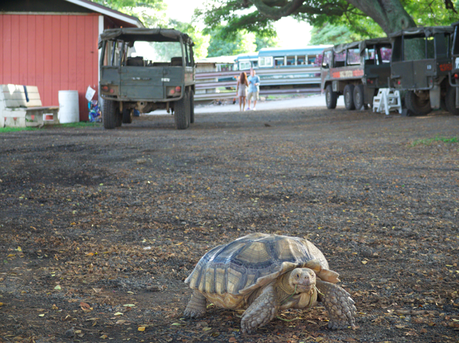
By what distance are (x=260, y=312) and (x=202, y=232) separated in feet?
6.69

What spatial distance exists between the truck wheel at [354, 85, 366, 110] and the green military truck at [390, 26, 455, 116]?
384 cm

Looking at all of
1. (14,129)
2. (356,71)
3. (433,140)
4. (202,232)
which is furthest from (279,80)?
(202,232)

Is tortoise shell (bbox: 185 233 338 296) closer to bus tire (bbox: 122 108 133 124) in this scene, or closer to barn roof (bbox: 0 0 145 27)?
bus tire (bbox: 122 108 133 124)

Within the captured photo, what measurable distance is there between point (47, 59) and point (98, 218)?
15.1 meters

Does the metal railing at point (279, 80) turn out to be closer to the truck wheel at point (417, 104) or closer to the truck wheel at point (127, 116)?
the truck wheel at point (127, 116)

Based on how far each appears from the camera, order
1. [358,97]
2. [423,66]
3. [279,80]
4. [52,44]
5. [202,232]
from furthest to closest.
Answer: [279,80] < [358,97] < [52,44] < [423,66] < [202,232]

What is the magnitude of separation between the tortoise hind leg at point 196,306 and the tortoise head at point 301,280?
54 cm

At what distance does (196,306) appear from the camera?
111 inches

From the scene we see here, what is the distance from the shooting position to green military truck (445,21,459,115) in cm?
1512

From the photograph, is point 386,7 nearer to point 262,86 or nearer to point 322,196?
point 322,196

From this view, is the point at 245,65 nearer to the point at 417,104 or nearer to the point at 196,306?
the point at 417,104

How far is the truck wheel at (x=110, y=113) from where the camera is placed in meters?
15.2

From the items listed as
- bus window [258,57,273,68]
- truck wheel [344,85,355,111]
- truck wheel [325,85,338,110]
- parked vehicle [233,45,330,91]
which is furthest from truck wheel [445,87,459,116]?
bus window [258,57,273,68]

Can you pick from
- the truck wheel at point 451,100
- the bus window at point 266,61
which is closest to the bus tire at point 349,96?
the truck wheel at point 451,100
